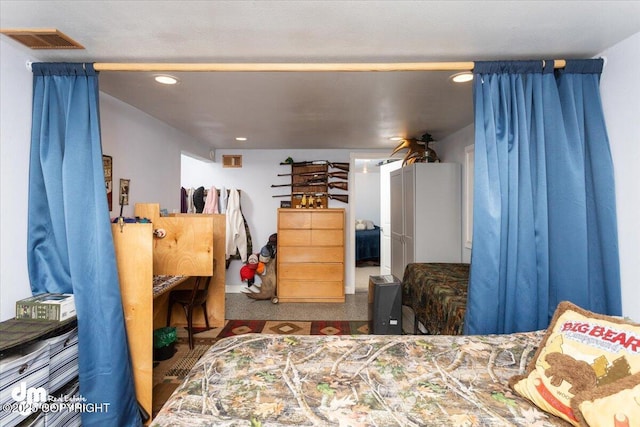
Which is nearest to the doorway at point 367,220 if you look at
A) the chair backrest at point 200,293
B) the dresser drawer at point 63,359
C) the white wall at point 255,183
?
the white wall at point 255,183

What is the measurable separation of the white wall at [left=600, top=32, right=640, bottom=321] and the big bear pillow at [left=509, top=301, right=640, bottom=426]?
68cm

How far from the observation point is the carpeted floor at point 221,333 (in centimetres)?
277

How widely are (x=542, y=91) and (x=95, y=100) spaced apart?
247 cm

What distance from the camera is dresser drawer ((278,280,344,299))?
4.87 m

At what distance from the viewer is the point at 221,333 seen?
3.70m

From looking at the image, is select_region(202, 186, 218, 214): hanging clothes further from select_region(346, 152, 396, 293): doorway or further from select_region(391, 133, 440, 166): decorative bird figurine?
select_region(391, 133, 440, 166): decorative bird figurine

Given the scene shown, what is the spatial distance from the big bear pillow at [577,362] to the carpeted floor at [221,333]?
2413mm

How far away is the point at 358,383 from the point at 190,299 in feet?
8.09

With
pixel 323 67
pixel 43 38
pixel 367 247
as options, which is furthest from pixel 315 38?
pixel 367 247

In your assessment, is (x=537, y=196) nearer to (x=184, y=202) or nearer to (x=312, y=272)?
(x=312, y=272)

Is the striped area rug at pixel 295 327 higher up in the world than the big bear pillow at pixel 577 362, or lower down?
lower down

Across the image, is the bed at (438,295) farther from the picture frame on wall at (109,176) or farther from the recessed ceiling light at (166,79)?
the picture frame on wall at (109,176)

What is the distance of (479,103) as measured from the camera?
1867 millimetres

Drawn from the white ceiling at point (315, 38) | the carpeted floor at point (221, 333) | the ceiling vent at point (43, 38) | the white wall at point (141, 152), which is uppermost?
the white ceiling at point (315, 38)
